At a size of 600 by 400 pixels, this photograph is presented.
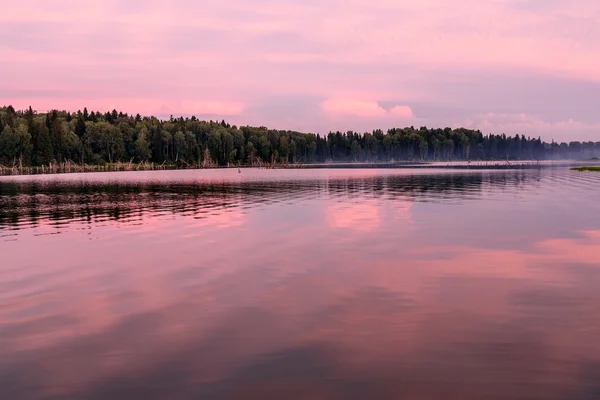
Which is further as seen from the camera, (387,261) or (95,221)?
(95,221)

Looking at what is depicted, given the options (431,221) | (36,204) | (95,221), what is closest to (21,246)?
(95,221)

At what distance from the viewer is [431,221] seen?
40.0 meters

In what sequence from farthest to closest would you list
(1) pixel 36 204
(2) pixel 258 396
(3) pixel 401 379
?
1. (1) pixel 36 204
2. (3) pixel 401 379
3. (2) pixel 258 396

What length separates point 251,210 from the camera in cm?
5047

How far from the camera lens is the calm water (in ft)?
38.3

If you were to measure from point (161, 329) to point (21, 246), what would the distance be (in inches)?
757

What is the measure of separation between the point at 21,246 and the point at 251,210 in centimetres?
2320

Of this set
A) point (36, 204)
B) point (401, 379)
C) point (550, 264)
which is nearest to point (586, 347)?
point (401, 379)

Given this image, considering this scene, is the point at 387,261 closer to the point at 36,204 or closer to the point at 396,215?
the point at 396,215

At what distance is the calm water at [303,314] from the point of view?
11.7m

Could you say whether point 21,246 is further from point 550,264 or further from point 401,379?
point 550,264

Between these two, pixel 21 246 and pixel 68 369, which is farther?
pixel 21 246

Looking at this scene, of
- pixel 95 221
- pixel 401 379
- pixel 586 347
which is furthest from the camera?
pixel 95 221

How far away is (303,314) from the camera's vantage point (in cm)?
1655
